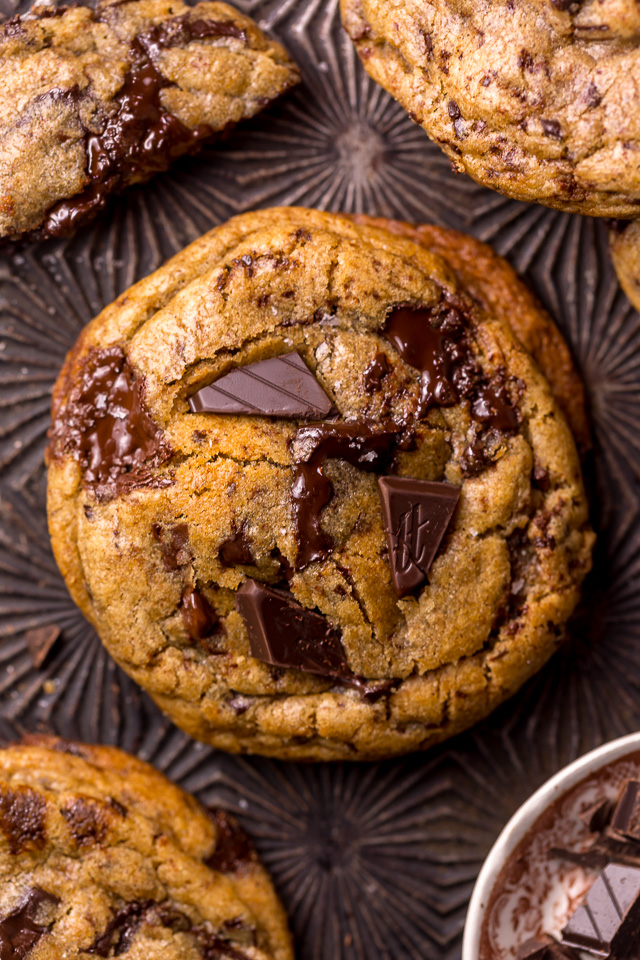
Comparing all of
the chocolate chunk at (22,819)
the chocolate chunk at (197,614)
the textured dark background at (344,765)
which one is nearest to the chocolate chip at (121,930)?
the chocolate chunk at (22,819)

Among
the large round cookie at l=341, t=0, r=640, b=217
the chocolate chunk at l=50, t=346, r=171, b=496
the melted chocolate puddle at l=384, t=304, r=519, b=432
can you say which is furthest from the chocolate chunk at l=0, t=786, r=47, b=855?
the large round cookie at l=341, t=0, r=640, b=217

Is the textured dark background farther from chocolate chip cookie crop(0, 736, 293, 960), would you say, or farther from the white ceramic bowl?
the white ceramic bowl

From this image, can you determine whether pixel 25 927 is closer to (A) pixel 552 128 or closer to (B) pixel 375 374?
(B) pixel 375 374

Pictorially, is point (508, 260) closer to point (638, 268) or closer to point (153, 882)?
point (638, 268)

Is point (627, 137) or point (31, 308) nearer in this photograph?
point (627, 137)

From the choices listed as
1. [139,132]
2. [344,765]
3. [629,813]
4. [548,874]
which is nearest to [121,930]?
[344,765]

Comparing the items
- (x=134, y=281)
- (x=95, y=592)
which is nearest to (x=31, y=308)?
(x=134, y=281)
